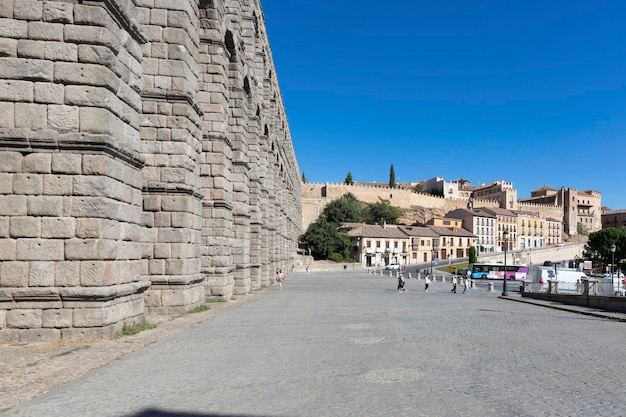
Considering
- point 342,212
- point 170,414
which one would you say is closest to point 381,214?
point 342,212

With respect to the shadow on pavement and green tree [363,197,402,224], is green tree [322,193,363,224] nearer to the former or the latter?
green tree [363,197,402,224]

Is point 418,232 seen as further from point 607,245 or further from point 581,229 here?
point 581,229

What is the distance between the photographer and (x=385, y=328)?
11.7 metres

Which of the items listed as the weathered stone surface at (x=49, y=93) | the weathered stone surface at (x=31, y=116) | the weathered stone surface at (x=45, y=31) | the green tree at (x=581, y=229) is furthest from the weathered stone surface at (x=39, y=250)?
the green tree at (x=581, y=229)

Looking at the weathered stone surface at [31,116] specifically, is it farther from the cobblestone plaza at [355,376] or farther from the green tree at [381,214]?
the green tree at [381,214]

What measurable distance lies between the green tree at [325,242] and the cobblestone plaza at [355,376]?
201 feet

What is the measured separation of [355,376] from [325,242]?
66.5 m

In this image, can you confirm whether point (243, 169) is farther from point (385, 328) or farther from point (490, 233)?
point (490, 233)

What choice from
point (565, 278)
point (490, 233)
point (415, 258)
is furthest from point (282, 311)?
point (490, 233)

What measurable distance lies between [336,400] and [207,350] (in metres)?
3.67

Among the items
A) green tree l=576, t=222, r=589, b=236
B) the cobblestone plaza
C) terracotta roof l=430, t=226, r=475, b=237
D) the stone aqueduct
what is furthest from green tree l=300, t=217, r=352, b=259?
green tree l=576, t=222, r=589, b=236

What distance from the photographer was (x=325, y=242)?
7312 cm

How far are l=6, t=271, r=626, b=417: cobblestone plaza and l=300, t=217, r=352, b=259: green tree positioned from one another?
61359 millimetres

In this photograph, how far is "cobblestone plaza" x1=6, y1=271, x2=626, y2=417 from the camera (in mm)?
5270
